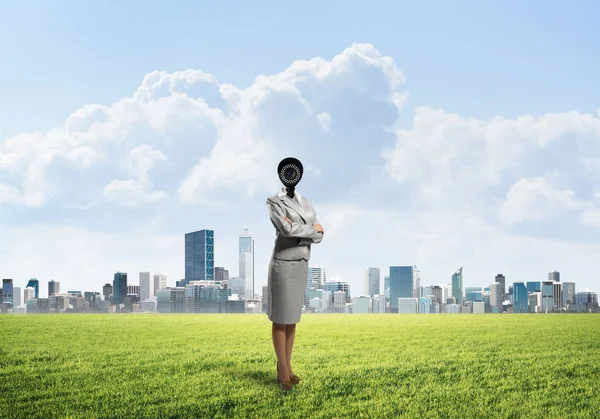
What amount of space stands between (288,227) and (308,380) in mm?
2594

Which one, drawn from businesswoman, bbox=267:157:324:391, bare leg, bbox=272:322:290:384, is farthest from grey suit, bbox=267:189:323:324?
bare leg, bbox=272:322:290:384

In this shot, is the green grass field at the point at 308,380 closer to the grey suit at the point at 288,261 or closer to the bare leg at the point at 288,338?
the bare leg at the point at 288,338

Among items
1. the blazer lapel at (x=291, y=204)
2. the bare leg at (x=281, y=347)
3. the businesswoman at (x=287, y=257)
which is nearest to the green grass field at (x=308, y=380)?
the bare leg at (x=281, y=347)

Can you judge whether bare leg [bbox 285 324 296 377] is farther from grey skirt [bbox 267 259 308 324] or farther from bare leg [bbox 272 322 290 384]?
grey skirt [bbox 267 259 308 324]

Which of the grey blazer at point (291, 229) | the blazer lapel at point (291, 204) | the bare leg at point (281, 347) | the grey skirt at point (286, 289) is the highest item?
the blazer lapel at point (291, 204)

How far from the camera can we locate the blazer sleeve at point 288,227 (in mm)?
7836

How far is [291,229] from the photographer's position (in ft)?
25.7

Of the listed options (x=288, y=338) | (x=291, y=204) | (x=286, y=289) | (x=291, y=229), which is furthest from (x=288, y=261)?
(x=288, y=338)

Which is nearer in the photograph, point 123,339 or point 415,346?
point 415,346

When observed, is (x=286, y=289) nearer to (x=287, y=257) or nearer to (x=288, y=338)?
(x=287, y=257)

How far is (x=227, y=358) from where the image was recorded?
11.5 meters

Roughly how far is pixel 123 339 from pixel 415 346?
26.2ft

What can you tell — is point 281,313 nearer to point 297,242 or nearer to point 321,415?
point 297,242

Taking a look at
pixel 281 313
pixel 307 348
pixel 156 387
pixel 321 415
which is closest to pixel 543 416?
pixel 321 415
